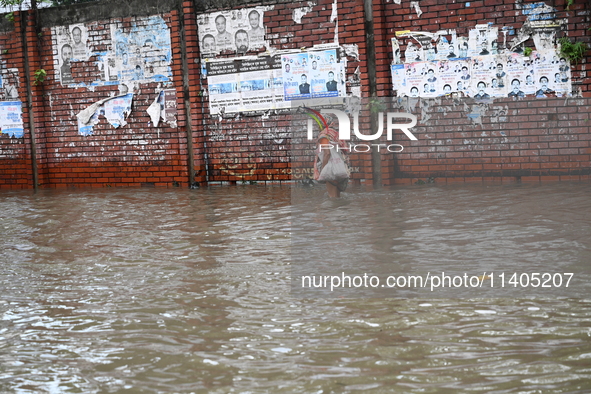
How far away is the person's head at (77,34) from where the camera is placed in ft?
42.0

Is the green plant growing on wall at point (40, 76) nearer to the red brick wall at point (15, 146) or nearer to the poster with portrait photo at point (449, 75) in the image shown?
the red brick wall at point (15, 146)

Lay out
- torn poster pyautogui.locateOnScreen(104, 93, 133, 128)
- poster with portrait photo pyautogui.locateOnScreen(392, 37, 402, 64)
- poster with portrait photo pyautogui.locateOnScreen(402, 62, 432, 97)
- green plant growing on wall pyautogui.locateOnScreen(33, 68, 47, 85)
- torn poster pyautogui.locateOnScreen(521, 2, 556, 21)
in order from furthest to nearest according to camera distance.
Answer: green plant growing on wall pyautogui.locateOnScreen(33, 68, 47, 85) < torn poster pyautogui.locateOnScreen(104, 93, 133, 128) < poster with portrait photo pyautogui.locateOnScreen(392, 37, 402, 64) < poster with portrait photo pyautogui.locateOnScreen(402, 62, 432, 97) < torn poster pyautogui.locateOnScreen(521, 2, 556, 21)

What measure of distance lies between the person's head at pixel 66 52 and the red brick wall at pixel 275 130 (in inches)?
Result: 11.1

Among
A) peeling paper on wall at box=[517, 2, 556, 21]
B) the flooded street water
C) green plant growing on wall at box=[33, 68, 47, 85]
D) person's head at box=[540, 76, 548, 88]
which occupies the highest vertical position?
peeling paper on wall at box=[517, 2, 556, 21]

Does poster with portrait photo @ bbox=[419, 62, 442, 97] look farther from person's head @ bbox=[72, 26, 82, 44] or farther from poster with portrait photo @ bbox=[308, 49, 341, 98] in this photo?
person's head @ bbox=[72, 26, 82, 44]

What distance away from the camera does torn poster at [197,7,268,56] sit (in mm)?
11492

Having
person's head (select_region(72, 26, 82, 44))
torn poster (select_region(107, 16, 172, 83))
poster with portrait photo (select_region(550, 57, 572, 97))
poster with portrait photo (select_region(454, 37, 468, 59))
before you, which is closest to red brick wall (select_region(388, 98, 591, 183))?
poster with portrait photo (select_region(550, 57, 572, 97))

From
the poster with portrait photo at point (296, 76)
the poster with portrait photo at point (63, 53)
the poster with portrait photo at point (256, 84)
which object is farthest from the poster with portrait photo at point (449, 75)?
the poster with portrait photo at point (63, 53)

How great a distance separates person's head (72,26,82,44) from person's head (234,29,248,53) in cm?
304

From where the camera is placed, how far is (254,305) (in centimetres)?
460

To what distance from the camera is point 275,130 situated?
11516 millimetres

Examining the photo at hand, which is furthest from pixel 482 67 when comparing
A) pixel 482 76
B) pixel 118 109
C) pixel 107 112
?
→ pixel 107 112

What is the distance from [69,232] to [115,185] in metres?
5.02

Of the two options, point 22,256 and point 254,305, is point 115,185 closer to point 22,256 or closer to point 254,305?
point 22,256
